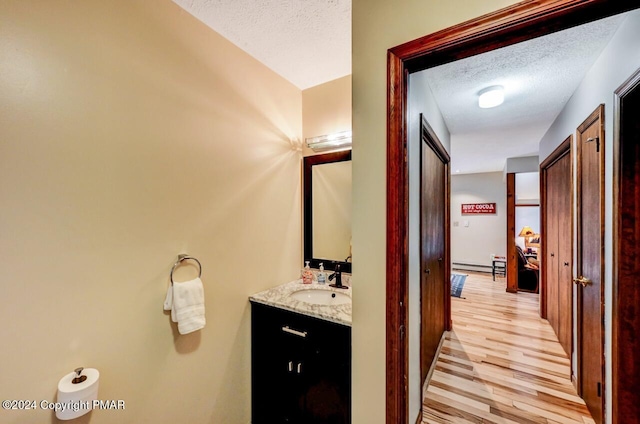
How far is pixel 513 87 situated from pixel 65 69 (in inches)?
115

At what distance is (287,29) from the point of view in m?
1.53

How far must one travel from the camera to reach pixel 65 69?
100 centimetres

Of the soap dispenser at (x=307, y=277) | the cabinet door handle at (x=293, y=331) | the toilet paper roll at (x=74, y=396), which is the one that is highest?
the soap dispenser at (x=307, y=277)

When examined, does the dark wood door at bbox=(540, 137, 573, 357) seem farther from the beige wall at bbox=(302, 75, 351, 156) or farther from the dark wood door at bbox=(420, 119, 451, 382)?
the beige wall at bbox=(302, 75, 351, 156)

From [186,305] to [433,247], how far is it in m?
2.03

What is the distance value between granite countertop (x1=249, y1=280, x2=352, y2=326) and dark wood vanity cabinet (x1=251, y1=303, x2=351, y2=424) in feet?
0.13

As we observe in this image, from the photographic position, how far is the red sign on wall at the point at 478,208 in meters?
6.12

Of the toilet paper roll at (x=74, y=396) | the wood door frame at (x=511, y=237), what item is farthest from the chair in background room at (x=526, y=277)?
the toilet paper roll at (x=74, y=396)

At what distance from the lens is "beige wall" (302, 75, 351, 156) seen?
2.03m

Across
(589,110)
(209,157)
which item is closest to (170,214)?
(209,157)

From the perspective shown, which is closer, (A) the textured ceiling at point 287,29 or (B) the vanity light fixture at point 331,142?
(A) the textured ceiling at point 287,29

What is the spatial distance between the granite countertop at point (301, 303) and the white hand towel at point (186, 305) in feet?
1.47

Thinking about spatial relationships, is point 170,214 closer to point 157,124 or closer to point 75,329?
point 157,124

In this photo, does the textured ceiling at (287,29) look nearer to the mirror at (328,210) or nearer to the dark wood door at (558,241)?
the mirror at (328,210)
